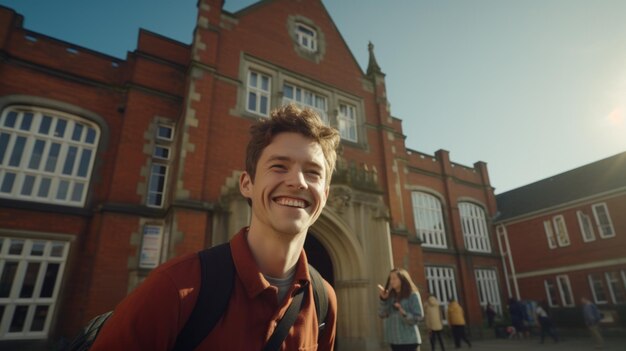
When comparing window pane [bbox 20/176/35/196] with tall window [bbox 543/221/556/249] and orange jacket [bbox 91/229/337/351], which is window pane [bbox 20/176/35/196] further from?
tall window [bbox 543/221/556/249]

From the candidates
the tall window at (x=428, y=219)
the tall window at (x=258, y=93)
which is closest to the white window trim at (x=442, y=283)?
the tall window at (x=428, y=219)

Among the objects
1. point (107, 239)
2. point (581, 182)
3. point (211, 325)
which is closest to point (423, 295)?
point (107, 239)

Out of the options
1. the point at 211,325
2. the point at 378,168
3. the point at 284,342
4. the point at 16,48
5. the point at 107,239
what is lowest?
the point at 284,342

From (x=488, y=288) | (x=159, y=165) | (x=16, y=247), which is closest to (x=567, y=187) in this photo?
(x=488, y=288)

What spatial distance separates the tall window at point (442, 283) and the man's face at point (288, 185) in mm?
15537

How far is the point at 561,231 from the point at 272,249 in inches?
942

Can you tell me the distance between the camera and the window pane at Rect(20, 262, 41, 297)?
7.20m

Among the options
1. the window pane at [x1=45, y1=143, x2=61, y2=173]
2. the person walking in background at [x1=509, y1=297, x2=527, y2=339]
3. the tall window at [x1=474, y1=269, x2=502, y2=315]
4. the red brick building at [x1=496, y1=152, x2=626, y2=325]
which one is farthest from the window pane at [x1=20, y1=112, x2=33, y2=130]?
the red brick building at [x1=496, y1=152, x2=626, y2=325]

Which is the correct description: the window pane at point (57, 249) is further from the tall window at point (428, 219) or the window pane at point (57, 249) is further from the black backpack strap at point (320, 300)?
the tall window at point (428, 219)

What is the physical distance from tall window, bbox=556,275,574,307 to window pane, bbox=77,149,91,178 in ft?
79.2

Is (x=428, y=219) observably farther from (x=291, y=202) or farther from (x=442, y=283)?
(x=291, y=202)

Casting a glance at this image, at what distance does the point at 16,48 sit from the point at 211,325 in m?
11.4

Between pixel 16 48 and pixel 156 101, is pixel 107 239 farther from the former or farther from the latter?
pixel 16 48

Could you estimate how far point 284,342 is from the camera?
1.46 meters
